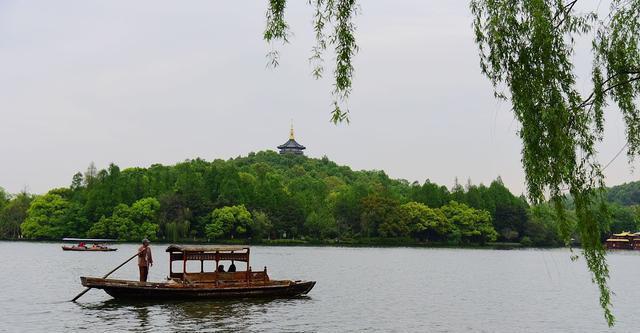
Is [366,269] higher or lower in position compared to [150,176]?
lower

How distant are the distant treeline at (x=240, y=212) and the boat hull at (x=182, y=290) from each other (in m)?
79.3

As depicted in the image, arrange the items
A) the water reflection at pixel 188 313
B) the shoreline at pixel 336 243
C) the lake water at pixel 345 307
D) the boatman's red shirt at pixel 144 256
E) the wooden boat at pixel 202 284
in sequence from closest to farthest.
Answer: the water reflection at pixel 188 313, the lake water at pixel 345 307, the wooden boat at pixel 202 284, the boatman's red shirt at pixel 144 256, the shoreline at pixel 336 243

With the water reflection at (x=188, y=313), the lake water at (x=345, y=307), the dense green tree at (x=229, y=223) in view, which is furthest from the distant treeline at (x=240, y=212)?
the water reflection at (x=188, y=313)

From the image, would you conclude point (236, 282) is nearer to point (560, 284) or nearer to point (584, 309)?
point (584, 309)

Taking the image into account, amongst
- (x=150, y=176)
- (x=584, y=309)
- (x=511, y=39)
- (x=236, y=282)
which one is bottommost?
(x=584, y=309)

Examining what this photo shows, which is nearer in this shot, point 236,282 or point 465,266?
point 236,282

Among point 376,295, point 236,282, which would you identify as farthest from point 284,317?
point 376,295

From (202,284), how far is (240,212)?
84.5m

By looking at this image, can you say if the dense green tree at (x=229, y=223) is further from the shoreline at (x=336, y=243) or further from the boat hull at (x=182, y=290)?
the boat hull at (x=182, y=290)

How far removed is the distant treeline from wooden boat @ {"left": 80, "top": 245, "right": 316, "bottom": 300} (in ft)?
260

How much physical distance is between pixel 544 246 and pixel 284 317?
12775 cm

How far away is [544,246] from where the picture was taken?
145375 millimetres

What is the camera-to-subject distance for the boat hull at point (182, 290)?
31.8 meters

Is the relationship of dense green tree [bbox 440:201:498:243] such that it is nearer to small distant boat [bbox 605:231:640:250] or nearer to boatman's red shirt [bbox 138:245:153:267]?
small distant boat [bbox 605:231:640:250]
